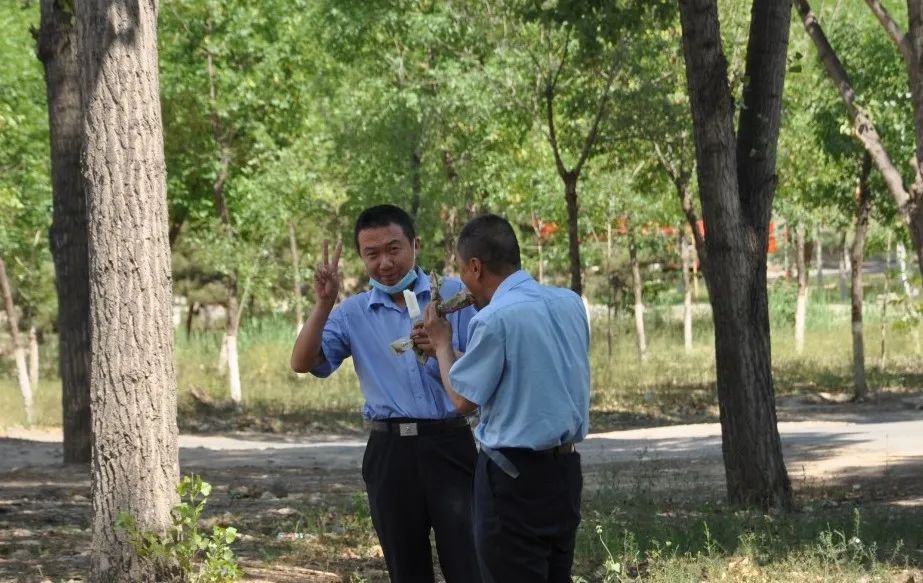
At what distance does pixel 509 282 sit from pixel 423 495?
1061 mm

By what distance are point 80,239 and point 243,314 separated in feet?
120

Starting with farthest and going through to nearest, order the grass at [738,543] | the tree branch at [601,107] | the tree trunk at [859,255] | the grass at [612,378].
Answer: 1. the grass at [612,378]
2. the tree trunk at [859,255]
3. the tree branch at [601,107]
4. the grass at [738,543]

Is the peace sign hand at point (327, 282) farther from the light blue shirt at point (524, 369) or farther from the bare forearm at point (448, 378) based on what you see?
the light blue shirt at point (524, 369)

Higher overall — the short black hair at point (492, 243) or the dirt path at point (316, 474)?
the short black hair at point (492, 243)

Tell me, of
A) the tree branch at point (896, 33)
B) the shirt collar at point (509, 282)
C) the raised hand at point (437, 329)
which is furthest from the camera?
the tree branch at point (896, 33)

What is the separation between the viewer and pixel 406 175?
27.4 m

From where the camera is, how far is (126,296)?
292 inches

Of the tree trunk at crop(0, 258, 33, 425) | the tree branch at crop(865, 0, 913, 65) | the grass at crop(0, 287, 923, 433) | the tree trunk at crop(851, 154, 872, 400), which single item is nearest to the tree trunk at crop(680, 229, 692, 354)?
the grass at crop(0, 287, 923, 433)

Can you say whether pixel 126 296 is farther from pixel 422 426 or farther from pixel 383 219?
pixel 422 426

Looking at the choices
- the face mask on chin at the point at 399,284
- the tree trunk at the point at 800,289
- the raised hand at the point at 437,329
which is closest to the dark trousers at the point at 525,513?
the raised hand at the point at 437,329

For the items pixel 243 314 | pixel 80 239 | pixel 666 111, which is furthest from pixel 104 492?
pixel 243 314

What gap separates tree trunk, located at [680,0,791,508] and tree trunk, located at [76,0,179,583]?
4872mm

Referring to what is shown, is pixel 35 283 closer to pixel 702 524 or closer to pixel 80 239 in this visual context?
pixel 80 239

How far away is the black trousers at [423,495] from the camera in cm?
571
